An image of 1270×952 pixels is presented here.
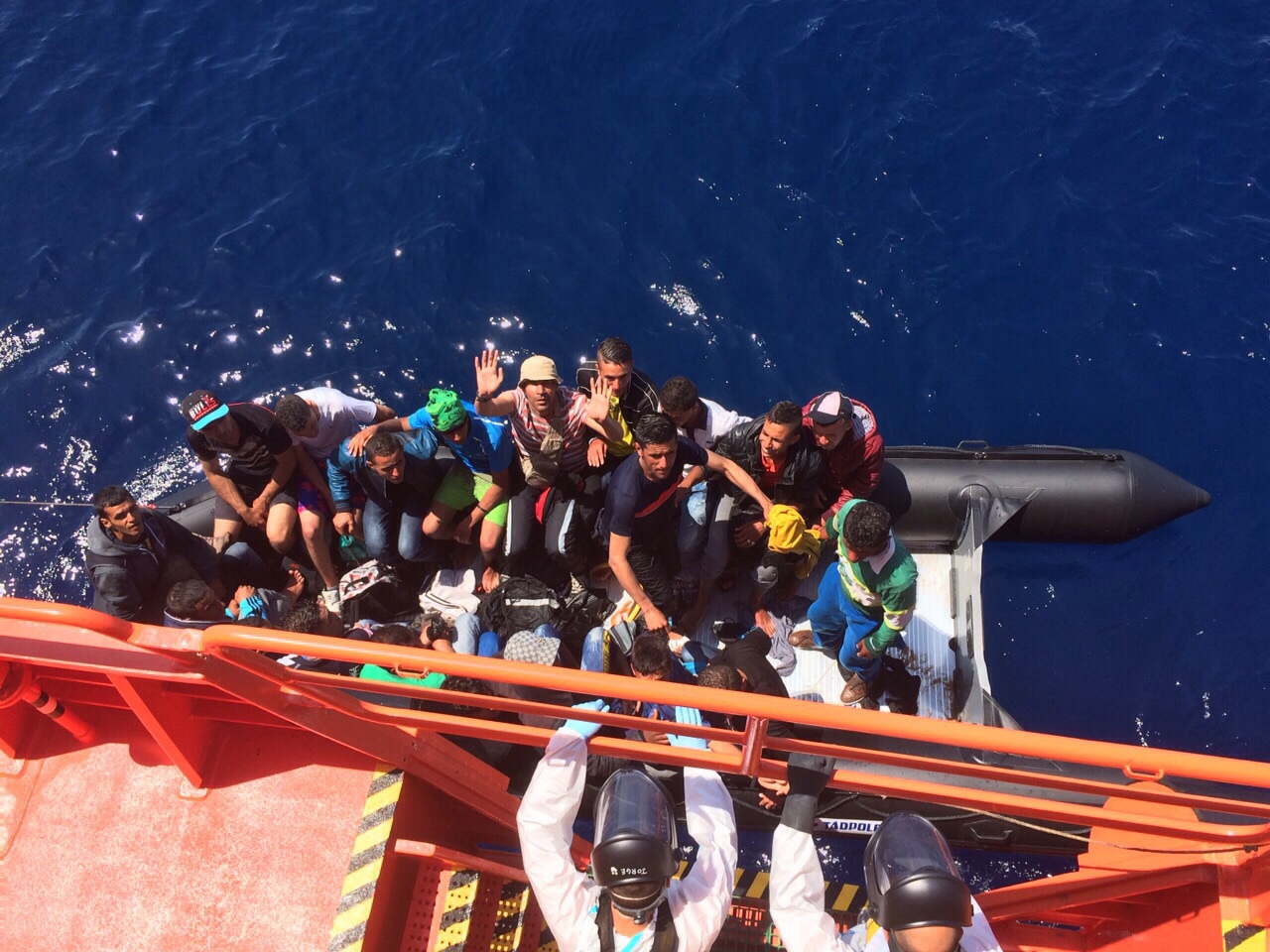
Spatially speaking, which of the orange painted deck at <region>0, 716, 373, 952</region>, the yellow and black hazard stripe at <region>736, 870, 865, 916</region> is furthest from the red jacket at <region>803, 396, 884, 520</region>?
the orange painted deck at <region>0, 716, 373, 952</region>

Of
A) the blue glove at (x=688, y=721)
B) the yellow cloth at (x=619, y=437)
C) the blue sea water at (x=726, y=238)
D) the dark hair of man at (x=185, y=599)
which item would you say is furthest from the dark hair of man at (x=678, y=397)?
the dark hair of man at (x=185, y=599)

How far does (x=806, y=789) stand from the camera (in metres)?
3.25

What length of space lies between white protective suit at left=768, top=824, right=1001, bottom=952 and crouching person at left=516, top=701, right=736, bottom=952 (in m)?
0.21

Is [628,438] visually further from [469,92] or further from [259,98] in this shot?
[259,98]

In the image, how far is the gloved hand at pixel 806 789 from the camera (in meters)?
3.23

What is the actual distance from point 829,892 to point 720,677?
78.9 inches

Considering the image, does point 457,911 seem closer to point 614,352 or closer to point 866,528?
point 866,528

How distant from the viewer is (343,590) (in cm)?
598

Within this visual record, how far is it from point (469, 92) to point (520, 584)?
6.61 m

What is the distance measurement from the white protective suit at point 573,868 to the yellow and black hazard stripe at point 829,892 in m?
1.80

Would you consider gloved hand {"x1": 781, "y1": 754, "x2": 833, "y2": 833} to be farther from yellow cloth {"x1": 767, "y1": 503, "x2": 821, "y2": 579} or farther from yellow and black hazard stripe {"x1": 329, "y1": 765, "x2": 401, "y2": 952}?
yellow cloth {"x1": 767, "y1": 503, "x2": 821, "y2": 579}

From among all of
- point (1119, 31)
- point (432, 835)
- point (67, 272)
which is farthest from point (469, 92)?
point (432, 835)

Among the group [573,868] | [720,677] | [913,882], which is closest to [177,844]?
[573,868]

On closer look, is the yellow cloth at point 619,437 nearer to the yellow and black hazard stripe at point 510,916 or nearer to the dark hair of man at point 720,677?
the dark hair of man at point 720,677
